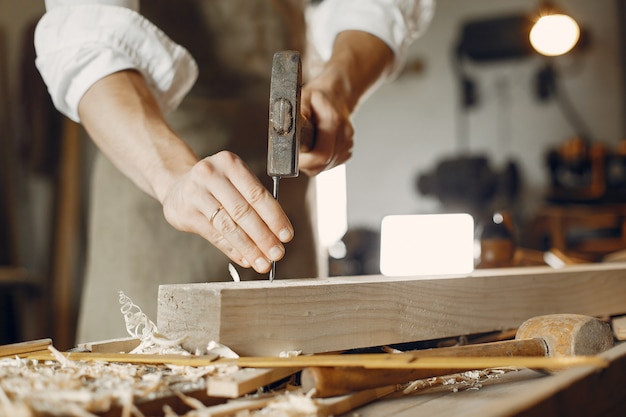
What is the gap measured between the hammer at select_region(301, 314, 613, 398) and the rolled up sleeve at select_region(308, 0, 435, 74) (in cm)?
91

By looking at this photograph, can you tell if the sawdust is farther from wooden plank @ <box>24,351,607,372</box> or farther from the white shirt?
the white shirt

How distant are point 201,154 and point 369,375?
1.09 m

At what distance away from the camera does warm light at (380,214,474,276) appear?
1.16m

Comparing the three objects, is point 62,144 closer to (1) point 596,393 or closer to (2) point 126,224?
(2) point 126,224

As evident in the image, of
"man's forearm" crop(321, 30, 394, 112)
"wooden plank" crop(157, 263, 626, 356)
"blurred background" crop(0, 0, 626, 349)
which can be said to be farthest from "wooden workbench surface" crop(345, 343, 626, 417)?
"blurred background" crop(0, 0, 626, 349)

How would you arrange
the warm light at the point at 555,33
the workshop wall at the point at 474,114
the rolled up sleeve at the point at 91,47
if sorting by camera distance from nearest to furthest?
the rolled up sleeve at the point at 91,47
the warm light at the point at 555,33
the workshop wall at the point at 474,114

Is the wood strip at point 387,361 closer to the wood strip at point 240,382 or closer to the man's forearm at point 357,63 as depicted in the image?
the wood strip at point 240,382

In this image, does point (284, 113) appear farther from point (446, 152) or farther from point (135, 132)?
point (446, 152)

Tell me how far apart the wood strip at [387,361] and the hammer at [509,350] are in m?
0.01

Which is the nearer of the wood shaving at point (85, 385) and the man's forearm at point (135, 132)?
the wood shaving at point (85, 385)

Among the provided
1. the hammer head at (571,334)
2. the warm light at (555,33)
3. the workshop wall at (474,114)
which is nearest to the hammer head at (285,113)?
the hammer head at (571,334)

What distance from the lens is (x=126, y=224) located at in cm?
168

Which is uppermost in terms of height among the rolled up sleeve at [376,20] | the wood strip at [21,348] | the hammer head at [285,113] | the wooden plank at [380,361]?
the rolled up sleeve at [376,20]

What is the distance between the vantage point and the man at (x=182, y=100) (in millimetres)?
1185
